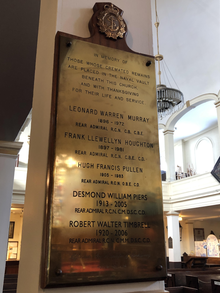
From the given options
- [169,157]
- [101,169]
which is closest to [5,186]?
[101,169]

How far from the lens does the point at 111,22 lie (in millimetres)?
1562

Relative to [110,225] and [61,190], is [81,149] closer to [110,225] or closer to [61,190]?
[61,190]

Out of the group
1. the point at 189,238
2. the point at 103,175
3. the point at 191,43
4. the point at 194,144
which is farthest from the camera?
the point at 189,238

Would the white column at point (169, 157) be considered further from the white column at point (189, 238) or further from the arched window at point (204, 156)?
the white column at point (189, 238)

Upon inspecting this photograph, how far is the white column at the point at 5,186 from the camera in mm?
4270

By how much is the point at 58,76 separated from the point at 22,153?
17.5 m

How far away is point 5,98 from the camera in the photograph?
4070 mm

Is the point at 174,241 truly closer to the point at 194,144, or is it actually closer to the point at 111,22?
the point at 194,144

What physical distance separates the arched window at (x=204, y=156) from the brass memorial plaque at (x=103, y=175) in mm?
16472

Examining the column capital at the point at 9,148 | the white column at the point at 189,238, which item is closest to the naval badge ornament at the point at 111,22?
the column capital at the point at 9,148

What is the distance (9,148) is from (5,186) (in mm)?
611

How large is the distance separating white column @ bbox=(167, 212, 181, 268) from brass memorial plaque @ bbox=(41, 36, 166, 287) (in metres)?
13.4

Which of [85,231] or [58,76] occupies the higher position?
[58,76]

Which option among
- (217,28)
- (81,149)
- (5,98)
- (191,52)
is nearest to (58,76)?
(81,149)
